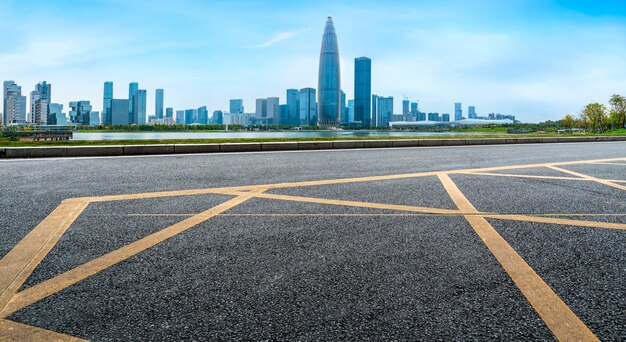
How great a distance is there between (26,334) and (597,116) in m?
122

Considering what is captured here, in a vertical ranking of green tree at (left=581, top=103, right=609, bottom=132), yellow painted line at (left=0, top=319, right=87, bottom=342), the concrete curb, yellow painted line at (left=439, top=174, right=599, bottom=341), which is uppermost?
green tree at (left=581, top=103, right=609, bottom=132)

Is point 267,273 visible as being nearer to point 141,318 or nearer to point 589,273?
point 141,318

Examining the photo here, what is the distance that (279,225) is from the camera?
413 centimetres

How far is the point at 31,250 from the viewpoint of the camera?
3295 millimetres

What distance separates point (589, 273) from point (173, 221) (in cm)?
362

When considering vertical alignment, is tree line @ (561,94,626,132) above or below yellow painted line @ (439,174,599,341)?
above

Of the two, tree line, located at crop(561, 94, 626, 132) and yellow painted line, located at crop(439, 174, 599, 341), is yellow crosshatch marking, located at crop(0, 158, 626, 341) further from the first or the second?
tree line, located at crop(561, 94, 626, 132)

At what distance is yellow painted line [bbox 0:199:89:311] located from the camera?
2629 millimetres

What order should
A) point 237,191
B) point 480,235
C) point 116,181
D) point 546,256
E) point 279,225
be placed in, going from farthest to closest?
point 116,181, point 237,191, point 279,225, point 480,235, point 546,256

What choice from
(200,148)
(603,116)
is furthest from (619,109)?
(200,148)

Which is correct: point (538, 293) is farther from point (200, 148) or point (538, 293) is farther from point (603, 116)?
point (603, 116)

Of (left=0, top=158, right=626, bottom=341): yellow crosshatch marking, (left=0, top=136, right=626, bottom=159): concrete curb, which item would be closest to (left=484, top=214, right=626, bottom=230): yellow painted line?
Answer: (left=0, top=158, right=626, bottom=341): yellow crosshatch marking

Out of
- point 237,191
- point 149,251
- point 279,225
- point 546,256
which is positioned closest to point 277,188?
point 237,191

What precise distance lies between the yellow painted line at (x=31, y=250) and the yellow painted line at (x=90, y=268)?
0.26 feet
